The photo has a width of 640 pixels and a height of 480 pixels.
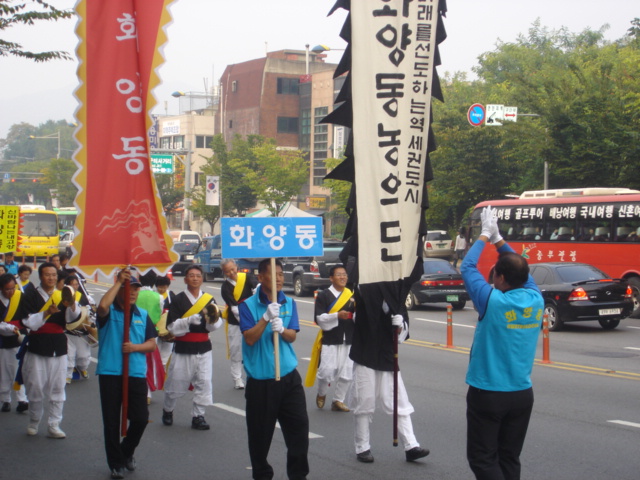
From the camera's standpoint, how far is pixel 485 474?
5293mm

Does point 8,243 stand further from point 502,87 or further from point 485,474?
point 502,87

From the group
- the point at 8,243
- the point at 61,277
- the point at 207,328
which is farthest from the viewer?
the point at 8,243

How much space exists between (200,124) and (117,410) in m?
74.9

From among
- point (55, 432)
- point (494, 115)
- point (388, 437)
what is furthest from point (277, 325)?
point (494, 115)

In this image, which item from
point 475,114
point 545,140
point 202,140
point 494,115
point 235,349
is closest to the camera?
point 235,349

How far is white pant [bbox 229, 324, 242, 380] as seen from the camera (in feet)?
36.6

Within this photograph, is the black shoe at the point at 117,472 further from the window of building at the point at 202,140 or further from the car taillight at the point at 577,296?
the window of building at the point at 202,140

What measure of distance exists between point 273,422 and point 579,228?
1923 cm

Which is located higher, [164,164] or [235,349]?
[164,164]

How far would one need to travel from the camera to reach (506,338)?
5.38 m

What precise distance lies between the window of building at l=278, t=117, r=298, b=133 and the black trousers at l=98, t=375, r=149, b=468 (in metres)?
67.0

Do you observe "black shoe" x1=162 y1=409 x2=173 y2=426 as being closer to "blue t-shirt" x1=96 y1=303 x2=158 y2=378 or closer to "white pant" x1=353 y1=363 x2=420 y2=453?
"blue t-shirt" x1=96 y1=303 x2=158 y2=378

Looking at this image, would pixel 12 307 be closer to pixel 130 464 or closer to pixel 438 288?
pixel 130 464

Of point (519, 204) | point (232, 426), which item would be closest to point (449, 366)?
point (232, 426)
